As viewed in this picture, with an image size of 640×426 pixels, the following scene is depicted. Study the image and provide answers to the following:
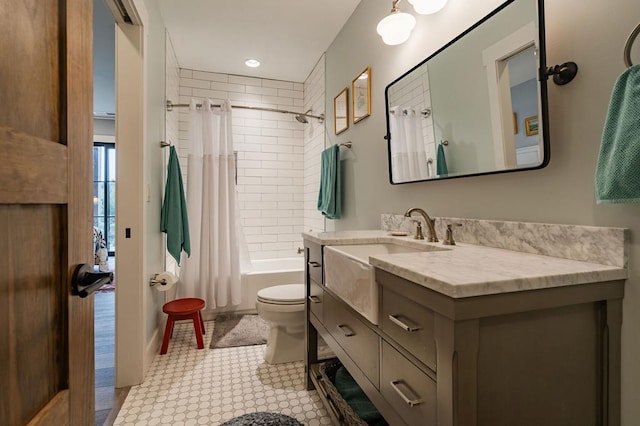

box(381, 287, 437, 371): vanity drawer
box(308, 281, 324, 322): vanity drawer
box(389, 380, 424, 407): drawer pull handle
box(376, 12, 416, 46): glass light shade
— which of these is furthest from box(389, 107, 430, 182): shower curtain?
box(389, 380, 424, 407): drawer pull handle

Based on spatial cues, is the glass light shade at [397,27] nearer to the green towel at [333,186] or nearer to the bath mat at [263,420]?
the green towel at [333,186]

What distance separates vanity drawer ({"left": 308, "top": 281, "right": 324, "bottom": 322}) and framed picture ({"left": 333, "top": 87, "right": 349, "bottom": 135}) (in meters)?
1.40

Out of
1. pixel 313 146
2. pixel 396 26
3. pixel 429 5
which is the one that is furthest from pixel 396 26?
pixel 313 146

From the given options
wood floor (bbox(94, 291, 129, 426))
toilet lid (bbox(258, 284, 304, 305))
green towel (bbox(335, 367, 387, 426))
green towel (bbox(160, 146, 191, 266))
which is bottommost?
wood floor (bbox(94, 291, 129, 426))

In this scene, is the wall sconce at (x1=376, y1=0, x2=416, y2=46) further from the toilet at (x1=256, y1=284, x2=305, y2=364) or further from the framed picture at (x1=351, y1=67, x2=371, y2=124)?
the toilet at (x1=256, y1=284, x2=305, y2=364)

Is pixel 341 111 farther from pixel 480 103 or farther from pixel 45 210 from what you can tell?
pixel 45 210

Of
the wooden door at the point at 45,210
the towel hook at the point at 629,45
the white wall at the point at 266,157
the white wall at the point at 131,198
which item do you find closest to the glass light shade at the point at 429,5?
the towel hook at the point at 629,45

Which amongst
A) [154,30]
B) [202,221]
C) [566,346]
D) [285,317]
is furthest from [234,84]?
[566,346]

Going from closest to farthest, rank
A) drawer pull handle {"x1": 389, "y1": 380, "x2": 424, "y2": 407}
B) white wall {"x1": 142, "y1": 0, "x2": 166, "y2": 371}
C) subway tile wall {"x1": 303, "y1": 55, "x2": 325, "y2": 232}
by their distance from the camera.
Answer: drawer pull handle {"x1": 389, "y1": 380, "x2": 424, "y2": 407}
white wall {"x1": 142, "y1": 0, "x2": 166, "y2": 371}
subway tile wall {"x1": 303, "y1": 55, "x2": 325, "y2": 232}

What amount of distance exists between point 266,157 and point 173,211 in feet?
4.95

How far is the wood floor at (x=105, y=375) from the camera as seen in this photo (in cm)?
163

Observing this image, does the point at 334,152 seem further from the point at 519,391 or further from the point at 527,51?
the point at 519,391

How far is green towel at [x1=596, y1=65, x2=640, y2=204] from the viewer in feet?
2.33

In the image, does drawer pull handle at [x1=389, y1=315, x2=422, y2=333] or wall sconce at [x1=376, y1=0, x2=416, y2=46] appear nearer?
drawer pull handle at [x1=389, y1=315, x2=422, y2=333]
